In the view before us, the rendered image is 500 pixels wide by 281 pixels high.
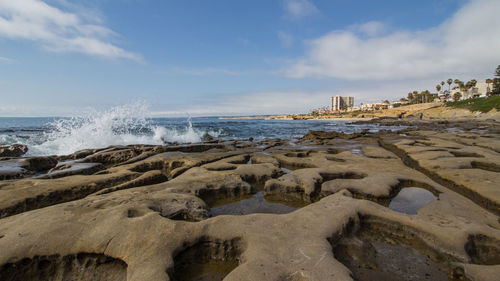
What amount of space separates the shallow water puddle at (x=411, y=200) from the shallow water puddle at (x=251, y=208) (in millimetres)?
2124

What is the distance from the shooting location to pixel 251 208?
4.60m

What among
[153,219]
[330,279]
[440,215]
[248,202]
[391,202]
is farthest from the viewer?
[248,202]

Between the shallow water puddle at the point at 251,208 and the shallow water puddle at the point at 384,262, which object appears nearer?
the shallow water puddle at the point at 384,262

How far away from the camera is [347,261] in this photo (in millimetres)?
2699

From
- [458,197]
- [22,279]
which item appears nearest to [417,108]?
[458,197]

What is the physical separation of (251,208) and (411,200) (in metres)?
3.47

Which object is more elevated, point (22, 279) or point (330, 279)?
point (330, 279)

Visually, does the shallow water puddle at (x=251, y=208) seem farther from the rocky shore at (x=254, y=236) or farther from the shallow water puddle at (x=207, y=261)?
the shallow water puddle at (x=207, y=261)

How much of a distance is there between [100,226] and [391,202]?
5.37 m

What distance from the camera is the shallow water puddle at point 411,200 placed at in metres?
4.30

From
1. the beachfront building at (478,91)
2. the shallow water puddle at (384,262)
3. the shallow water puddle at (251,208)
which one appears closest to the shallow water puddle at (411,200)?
the shallow water puddle at (384,262)

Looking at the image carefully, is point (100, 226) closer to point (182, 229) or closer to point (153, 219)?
point (153, 219)

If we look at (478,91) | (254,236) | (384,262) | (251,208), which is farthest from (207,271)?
(478,91)

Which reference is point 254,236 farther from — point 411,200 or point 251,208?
point 411,200
